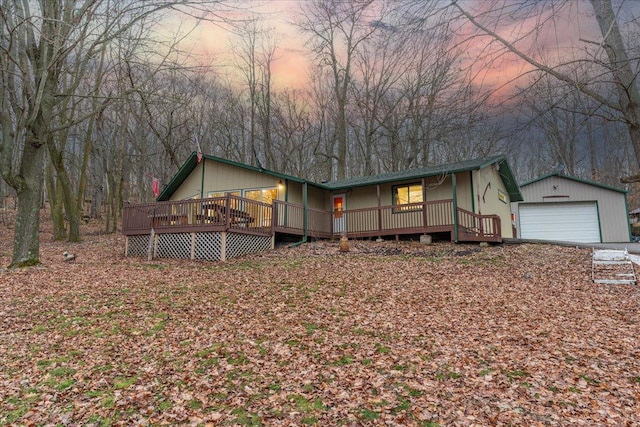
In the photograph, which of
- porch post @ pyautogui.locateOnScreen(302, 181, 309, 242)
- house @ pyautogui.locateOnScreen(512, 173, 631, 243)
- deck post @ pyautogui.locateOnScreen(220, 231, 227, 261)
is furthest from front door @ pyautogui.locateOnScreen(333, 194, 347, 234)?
house @ pyautogui.locateOnScreen(512, 173, 631, 243)

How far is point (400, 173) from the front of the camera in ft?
57.8

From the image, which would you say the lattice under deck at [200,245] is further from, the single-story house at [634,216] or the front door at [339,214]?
the single-story house at [634,216]

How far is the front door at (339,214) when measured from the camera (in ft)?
57.6

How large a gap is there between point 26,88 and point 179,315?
8.72m

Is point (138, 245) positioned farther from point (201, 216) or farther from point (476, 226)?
point (476, 226)

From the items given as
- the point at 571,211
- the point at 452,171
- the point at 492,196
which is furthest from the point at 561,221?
the point at 452,171

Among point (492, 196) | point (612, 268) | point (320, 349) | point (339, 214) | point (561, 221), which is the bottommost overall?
point (320, 349)

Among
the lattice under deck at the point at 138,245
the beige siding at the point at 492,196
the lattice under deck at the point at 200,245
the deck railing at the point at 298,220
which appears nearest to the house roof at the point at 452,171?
the beige siding at the point at 492,196

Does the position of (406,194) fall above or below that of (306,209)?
above

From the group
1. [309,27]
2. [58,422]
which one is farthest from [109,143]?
[58,422]

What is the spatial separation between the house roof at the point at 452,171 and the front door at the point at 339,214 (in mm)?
760

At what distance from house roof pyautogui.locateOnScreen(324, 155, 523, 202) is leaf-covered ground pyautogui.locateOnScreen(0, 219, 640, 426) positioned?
5.79m

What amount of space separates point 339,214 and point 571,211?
12.5 metres

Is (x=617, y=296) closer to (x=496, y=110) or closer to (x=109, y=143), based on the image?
(x=496, y=110)
